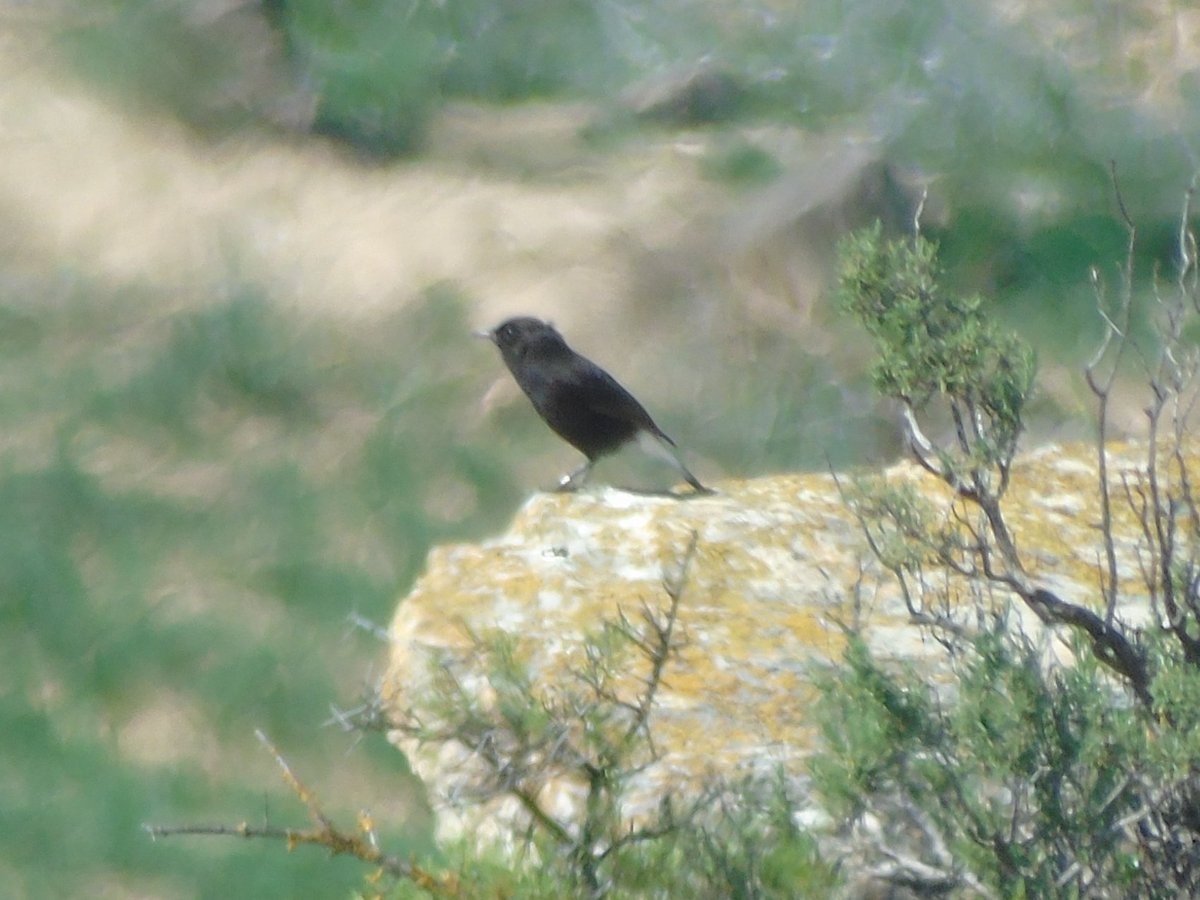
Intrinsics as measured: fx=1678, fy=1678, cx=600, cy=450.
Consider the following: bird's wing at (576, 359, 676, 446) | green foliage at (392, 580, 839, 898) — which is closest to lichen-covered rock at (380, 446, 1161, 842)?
green foliage at (392, 580, 839, 898)

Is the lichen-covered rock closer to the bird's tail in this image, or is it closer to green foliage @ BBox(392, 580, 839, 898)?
green foliage @ BBox(392, 580, 839, 898)

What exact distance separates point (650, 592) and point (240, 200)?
6394 mm

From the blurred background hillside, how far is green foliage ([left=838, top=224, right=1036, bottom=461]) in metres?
2.58

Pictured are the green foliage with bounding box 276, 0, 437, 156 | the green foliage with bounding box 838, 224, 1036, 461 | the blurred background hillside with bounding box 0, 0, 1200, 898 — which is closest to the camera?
the green foliage with bounding box 838, 224, 1036, 461

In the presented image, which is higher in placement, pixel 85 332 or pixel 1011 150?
pixel 1011 150

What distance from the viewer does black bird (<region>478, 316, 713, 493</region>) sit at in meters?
5.78

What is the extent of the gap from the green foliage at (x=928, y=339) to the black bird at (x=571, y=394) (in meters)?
2.97

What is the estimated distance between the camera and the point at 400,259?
8.80 meters

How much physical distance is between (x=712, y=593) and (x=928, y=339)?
928mm

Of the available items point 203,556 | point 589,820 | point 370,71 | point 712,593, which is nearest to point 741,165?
point 370,71

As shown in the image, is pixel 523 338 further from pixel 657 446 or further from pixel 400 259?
pixel 400 259

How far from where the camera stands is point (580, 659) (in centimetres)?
288

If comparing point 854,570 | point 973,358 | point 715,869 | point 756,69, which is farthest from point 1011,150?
point 715,869

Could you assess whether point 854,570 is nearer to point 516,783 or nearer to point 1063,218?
point 516,783
